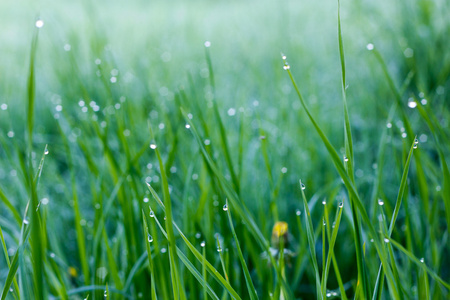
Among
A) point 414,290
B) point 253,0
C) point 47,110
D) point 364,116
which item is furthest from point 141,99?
point 253,0

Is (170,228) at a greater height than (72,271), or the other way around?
(170,228)

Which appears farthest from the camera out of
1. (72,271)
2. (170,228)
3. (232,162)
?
(232,162)

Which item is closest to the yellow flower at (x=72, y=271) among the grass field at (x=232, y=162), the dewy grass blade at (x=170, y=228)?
the grass field at (x=232, y=162)

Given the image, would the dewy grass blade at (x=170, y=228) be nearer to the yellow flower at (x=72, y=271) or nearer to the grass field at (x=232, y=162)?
the grass field at (x=232, y=162)

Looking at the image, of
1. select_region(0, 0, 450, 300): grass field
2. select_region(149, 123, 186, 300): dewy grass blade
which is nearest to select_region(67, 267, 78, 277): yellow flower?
select_region(0, 0, 450, 300): grass field

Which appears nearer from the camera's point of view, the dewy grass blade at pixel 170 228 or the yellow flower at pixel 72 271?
the dewy grass blade at pixel 170 228

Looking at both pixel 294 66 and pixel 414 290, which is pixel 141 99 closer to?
pixel 294 66

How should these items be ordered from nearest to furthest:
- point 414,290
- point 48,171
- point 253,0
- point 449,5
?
point 414,290 < point 48,171 < point 449,5 < point 253,0

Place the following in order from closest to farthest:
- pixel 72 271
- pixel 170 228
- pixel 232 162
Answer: pixel 170 228
pixel 72 271
pixel 232 162

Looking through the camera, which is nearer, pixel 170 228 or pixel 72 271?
pixel 170 228
